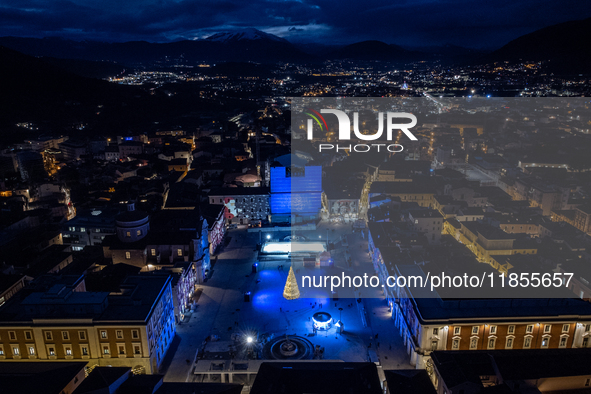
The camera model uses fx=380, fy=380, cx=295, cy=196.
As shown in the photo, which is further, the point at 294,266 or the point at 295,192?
the point at 295,192

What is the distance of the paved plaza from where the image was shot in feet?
88.0

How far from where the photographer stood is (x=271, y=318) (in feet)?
103

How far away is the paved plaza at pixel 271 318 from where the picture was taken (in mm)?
26812

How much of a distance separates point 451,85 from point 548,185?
12108 cm

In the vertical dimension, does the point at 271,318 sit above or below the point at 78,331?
below

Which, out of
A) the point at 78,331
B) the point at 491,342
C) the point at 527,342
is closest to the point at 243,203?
the point at 78,331

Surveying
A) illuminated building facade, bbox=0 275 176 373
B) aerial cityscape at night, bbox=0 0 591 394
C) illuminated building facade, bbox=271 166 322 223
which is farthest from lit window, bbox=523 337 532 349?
illuminated building facade, bbox=271 166 322 223

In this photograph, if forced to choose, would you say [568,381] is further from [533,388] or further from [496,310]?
[496,310]

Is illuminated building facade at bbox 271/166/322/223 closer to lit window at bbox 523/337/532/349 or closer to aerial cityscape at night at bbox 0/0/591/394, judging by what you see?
aerial cityscape at night at bbox 0/0/591/394

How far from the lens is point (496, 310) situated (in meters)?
26.1

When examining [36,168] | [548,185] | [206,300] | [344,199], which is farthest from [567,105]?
[36,168]

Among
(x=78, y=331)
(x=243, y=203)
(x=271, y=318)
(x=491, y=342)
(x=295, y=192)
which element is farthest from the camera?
(x=295, y=192)

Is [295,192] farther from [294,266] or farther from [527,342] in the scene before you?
[527,342]

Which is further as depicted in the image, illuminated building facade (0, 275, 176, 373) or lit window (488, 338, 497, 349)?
lit window (488, 338, 497, 349)
